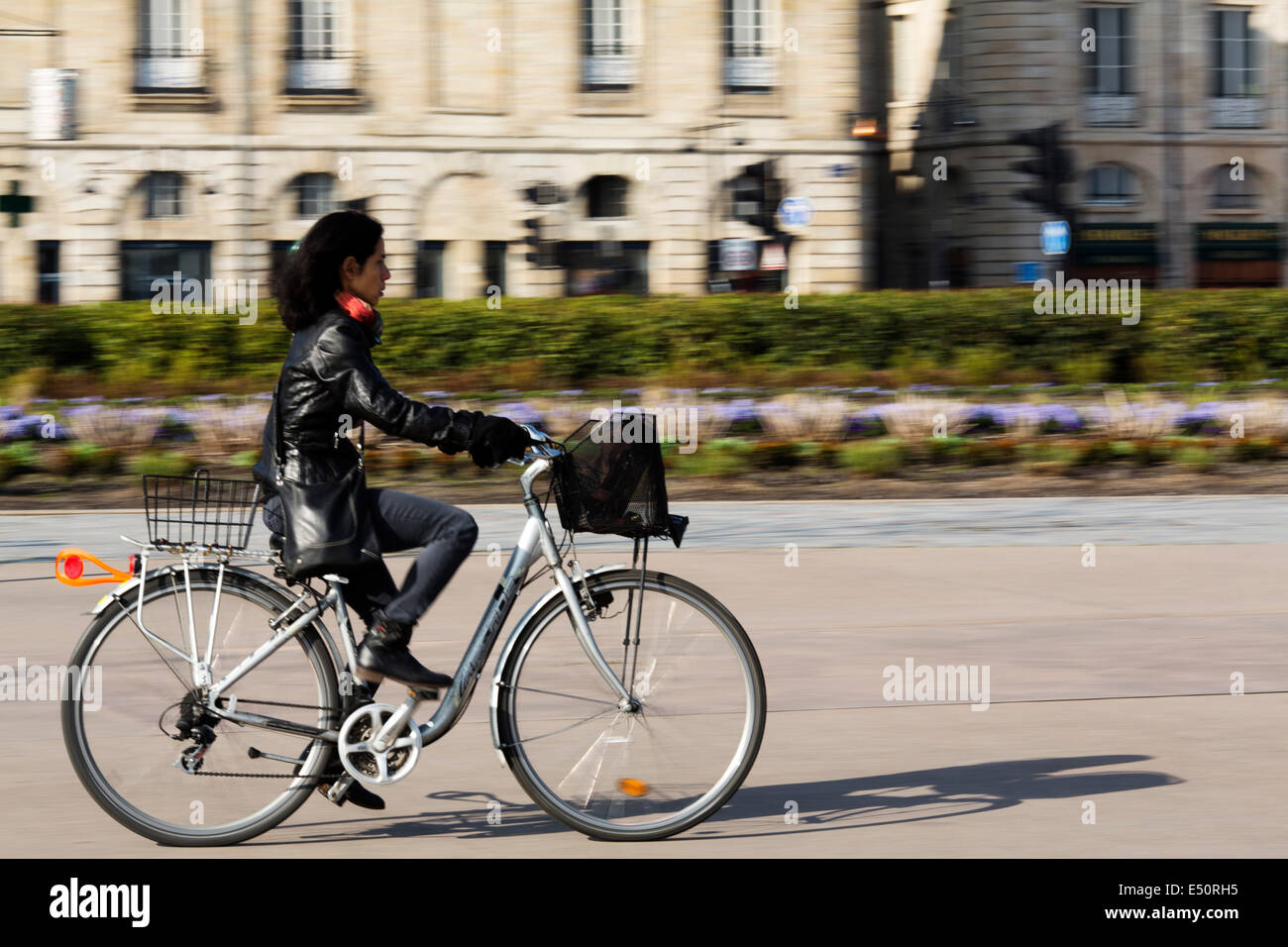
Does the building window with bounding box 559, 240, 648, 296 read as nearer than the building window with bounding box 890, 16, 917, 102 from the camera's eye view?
Yes

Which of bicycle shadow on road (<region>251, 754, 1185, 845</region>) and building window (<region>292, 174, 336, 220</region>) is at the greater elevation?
building window (<region>292, 174, 336, 220</region>)

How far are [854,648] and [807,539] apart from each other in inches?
139

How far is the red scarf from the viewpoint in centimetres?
482

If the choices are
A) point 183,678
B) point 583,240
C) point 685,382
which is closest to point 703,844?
point 183,678

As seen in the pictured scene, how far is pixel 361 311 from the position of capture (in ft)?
15.8

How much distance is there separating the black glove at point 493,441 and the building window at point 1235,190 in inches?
1579

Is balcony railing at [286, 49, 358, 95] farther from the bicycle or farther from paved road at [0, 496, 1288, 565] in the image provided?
the bicycle

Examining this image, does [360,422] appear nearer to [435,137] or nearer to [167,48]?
[435,137]

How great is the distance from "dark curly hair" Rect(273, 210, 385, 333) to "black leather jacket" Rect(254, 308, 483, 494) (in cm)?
5

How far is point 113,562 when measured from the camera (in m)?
10.4

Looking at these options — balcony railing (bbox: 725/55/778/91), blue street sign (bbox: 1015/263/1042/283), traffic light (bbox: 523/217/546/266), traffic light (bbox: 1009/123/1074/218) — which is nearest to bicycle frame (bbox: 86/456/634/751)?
traffic light (bbox: 1009/123/1074/218)

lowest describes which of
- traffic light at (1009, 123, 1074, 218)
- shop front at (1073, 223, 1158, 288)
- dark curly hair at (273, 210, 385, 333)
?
dark curly hair at (273, 210, 385, 333)

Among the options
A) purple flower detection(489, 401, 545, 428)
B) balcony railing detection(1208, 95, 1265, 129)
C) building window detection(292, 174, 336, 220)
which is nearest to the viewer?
purple flower detection(489, 401, 545, 428)
